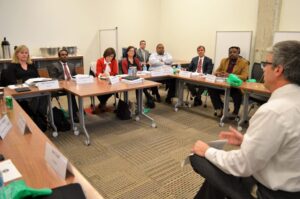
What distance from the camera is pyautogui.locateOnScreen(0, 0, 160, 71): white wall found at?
→ 5.44 m

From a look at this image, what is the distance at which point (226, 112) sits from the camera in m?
3.94

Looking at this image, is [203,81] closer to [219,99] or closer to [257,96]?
[219,99]

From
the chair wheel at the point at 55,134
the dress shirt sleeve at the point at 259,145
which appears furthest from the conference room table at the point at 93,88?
the dress shirt sleeve at the point at 259,145

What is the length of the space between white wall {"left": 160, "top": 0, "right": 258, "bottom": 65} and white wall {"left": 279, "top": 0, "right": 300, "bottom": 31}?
0.57 metres

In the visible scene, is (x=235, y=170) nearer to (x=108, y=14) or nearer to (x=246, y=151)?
(x=246, y=151)

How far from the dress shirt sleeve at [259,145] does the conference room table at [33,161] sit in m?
0.66

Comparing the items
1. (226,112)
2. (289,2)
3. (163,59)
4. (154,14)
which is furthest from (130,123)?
(154,14)

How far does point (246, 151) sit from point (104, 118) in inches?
131

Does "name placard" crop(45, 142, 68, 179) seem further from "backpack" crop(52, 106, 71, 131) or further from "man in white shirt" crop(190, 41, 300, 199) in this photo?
"backpack" crop(52, 106, 71, 131)

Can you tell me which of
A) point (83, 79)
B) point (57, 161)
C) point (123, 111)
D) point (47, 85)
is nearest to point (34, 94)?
point (47, 85)

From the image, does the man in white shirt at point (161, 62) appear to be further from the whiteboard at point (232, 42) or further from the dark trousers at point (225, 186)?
the dark trousers at point (225, 186)

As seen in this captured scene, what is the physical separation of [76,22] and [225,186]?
5.82m

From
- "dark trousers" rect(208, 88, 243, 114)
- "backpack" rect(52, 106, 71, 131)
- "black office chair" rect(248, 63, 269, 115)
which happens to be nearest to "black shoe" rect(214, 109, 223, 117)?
"dark trousers" rect(208, 88, 243, 114)

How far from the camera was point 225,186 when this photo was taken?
4.23 feet
